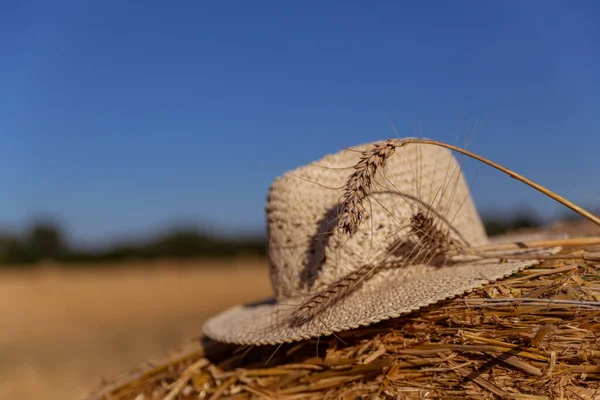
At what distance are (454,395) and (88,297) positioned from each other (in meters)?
12.8

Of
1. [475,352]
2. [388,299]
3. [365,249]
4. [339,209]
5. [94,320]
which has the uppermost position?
[339,209]

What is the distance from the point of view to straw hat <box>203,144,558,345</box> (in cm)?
197

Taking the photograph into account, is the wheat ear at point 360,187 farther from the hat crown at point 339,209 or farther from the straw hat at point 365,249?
the hat crown at point 339,209

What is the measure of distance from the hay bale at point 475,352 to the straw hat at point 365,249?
10cm

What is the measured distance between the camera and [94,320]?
1013cm

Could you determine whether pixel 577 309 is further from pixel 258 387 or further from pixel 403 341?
pixel 258 387

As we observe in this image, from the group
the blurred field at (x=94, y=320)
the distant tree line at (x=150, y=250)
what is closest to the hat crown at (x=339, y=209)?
the blurred field at (x=94, y=320)

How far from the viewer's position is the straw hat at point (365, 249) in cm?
197

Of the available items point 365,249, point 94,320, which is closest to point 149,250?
point 94,320

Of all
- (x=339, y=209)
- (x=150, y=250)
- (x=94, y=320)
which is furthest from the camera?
(x=150, y=250)

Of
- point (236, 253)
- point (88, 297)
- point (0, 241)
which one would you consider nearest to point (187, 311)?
point (88, 297)

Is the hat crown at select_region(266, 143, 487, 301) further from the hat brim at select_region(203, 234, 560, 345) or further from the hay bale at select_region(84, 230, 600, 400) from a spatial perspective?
the hay bale at select_region(84, 230, 600, 400)

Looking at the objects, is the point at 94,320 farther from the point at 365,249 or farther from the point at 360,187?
the point at 360,187

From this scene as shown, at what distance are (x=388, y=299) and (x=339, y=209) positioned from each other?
0.39 m
